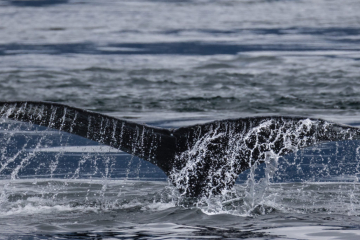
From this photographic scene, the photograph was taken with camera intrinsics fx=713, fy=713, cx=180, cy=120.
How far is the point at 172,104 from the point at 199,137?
9.27m

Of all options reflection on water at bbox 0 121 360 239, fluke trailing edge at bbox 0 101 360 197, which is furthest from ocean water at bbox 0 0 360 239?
fluke trailing edge at bbox 0 101 360 197

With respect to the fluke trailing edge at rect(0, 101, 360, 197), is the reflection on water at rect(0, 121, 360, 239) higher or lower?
lower

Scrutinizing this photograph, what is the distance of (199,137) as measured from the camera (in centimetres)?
629

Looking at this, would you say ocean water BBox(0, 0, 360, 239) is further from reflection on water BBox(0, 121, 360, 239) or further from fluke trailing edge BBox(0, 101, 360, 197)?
fluke trailing edge BBox(0, 101, 360, 197)

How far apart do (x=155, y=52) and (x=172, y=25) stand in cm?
925

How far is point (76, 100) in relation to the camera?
52.7ft

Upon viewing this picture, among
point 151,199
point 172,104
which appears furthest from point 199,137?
point 172,104

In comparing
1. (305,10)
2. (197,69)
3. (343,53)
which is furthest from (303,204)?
(305,10)

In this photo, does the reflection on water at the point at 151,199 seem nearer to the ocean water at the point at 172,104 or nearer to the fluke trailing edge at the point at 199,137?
the ocean water at the point at 172,104

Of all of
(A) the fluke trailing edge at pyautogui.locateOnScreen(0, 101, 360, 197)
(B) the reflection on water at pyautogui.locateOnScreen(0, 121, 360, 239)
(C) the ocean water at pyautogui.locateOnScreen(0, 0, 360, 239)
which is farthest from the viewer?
(C) the ocean water at pyautogui.locateOnScreen(0, 0, 360, 239)

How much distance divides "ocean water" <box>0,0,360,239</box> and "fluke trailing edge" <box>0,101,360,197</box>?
0.37 m

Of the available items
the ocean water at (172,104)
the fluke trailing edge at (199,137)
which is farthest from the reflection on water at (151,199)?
the fluke trailing edge at (199,137)

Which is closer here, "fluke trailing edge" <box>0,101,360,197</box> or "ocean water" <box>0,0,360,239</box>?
A: "fluke trailing edge" <box>0,101,360,197</box>

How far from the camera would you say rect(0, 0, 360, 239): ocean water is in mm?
6691
